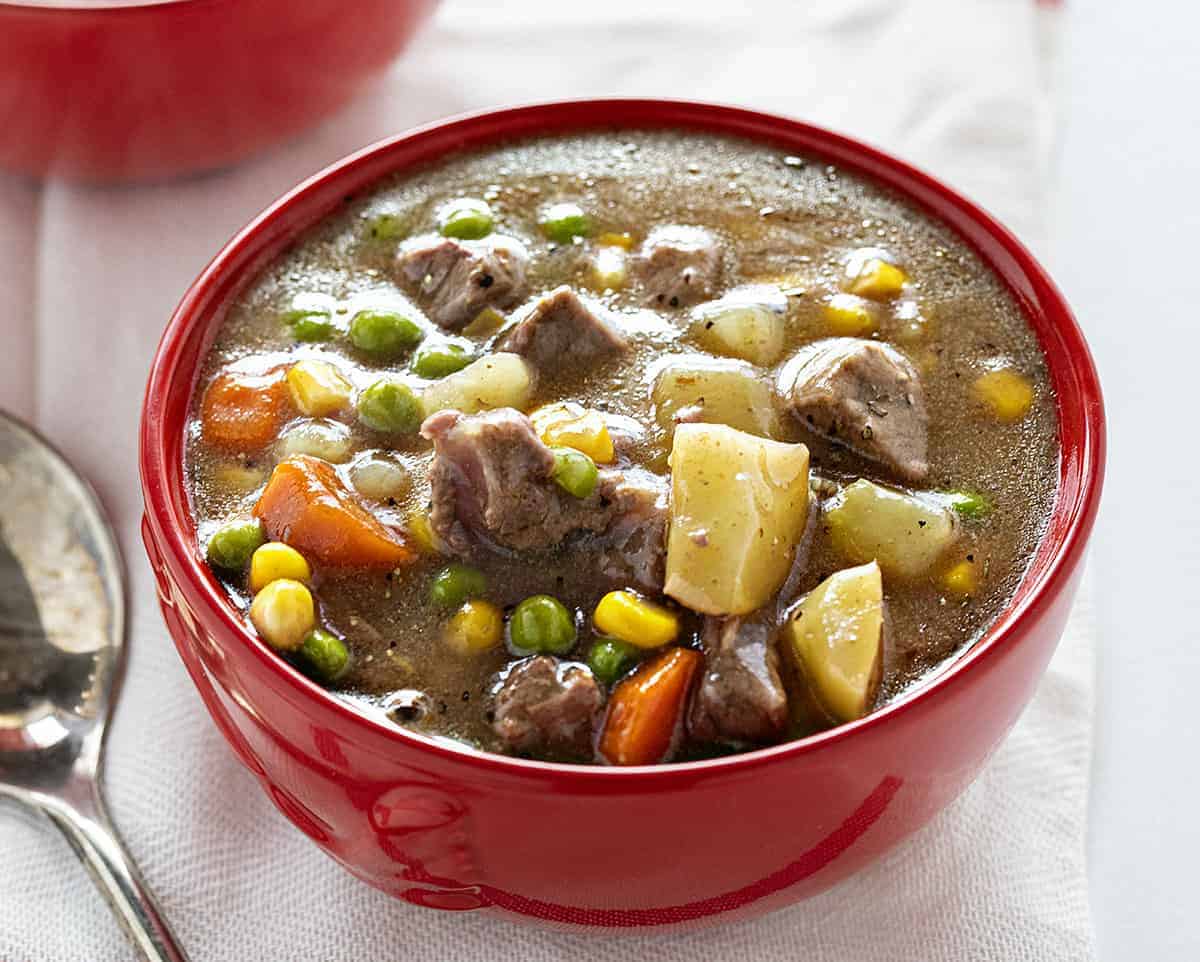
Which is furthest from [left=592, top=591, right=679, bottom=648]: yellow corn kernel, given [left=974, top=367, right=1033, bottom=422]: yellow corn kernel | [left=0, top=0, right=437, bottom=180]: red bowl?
[left=0, top=0, right=437, bottom=180]: red bowl

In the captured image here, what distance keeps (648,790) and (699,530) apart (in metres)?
0.43

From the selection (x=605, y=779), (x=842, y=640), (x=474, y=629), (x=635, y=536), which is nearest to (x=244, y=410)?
(x=474, y=629)

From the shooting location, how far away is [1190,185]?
3938 millimetres

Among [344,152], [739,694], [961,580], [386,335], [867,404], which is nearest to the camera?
[739,694]

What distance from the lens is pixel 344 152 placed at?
394 cm

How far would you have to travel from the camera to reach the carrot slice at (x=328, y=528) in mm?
2512

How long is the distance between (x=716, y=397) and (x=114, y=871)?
1.40m

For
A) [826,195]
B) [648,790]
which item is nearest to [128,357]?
[826,195]

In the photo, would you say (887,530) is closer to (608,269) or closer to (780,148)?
(608,269)

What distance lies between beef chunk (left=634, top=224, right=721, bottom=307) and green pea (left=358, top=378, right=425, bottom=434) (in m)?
0.51

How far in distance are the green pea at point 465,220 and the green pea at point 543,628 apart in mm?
932

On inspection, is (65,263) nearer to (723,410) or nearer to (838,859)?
(723,410)

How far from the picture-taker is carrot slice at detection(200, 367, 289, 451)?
2.72m

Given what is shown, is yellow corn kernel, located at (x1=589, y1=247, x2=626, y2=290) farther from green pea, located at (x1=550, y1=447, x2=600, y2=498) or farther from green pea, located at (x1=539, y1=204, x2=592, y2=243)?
green pea, located at (x1=550, y1=447, x2=600, y2=498)
